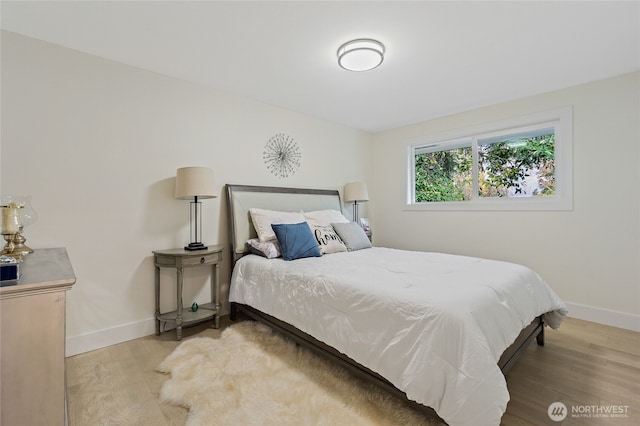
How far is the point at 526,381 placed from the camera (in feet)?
5.94

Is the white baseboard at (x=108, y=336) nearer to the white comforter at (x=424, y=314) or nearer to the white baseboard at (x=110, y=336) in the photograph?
the white baseboard at (x=110, y=336)

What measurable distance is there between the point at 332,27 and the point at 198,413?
2480mm

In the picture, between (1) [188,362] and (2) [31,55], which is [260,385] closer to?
(1) [188,362]

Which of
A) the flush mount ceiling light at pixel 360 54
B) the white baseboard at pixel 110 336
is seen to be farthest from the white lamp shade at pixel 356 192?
the white baseboard at pixel 110 336

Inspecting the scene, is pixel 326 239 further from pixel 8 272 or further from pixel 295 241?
pixel 8 272

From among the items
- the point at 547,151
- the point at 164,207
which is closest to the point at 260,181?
the point at 164,207

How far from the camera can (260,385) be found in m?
1.72

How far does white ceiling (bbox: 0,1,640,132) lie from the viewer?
178 centimetres

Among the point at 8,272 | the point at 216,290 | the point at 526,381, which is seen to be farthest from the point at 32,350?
the point at 526,381

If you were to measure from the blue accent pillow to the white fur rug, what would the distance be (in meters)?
0.78

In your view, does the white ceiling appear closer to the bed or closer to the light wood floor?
the bed

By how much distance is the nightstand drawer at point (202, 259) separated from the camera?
7.80ft

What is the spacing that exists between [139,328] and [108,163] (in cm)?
143

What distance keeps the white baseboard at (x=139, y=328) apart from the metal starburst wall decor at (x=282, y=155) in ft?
5.47
